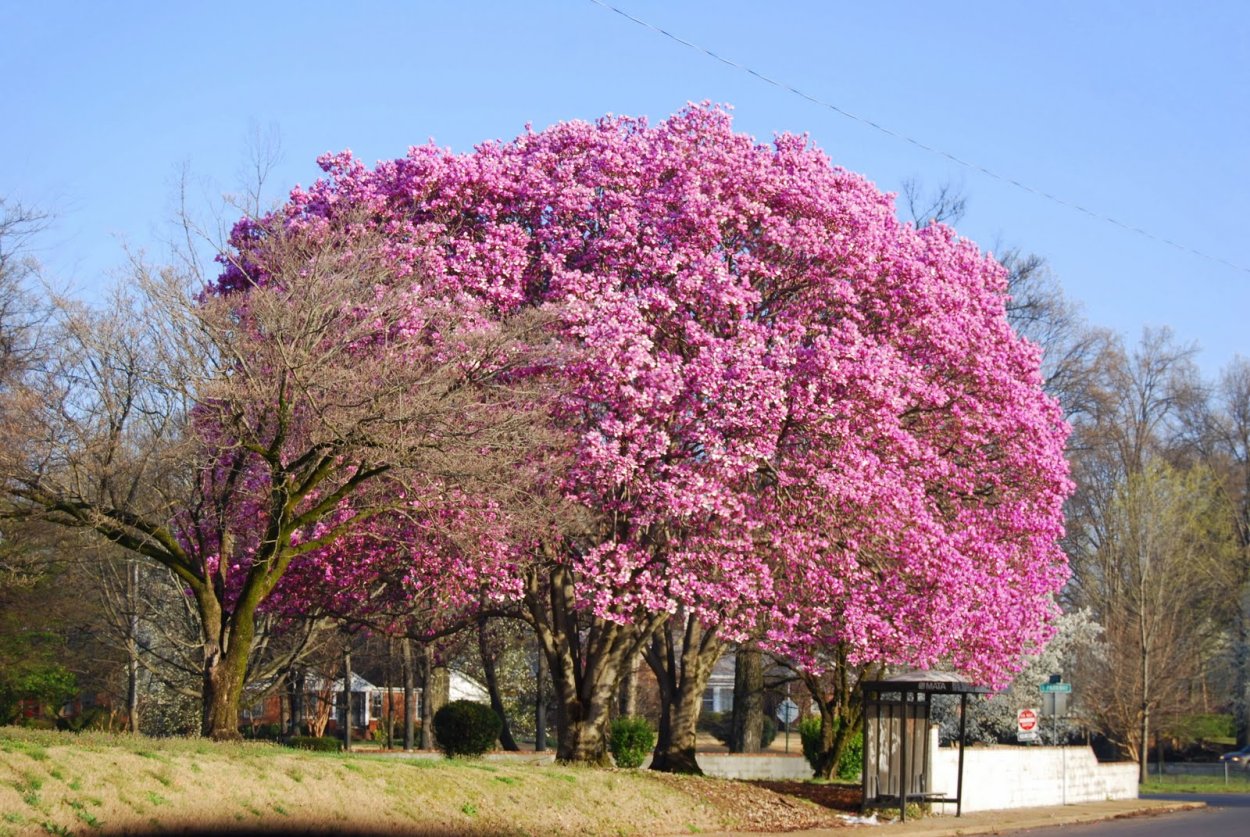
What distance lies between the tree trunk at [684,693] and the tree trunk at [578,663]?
2729mm

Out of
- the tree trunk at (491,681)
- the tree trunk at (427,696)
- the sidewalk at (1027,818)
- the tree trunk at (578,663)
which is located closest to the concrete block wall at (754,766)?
the tree trunk at (491,681)

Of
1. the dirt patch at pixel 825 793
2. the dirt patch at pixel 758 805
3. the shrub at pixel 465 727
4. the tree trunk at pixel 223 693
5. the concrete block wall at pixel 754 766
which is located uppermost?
the tree trunk at pixel 223 693

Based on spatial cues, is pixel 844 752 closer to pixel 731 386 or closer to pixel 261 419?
pixel 731 386

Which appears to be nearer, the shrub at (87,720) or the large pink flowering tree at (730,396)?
the large pink flowering tree at (730,396)

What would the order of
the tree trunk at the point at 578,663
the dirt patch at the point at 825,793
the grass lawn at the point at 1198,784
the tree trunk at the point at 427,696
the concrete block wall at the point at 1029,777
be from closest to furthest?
1. the tree trunk at the point at 578,663
2. the dirt patch at the point at 825,793
3. the concrete block wall at the point at 1029,777
4. the tree trunk at the point at 427,696
5. the grass lawn at the point at 1198,784

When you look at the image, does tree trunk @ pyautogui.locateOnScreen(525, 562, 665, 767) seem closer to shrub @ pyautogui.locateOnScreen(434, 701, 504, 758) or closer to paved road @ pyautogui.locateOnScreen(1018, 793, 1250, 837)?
shrub @ pyautogui.locateOnScreen(434, 701, 504, 758)

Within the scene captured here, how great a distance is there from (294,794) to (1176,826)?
17862 mm

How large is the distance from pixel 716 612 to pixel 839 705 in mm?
13571

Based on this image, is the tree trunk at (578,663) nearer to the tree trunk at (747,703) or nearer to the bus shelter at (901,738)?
the bus shelter at (901,738)

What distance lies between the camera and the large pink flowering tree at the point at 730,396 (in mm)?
21719

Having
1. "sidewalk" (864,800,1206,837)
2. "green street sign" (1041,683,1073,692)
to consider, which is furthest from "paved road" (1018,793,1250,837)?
"green street sign" (1041,683,1073,692)

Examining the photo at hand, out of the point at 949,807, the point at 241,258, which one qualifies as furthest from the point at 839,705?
the point at 241,258

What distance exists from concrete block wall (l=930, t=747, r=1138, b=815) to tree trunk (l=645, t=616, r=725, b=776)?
16.3 feet

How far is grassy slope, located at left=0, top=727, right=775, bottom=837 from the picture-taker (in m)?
14.0
